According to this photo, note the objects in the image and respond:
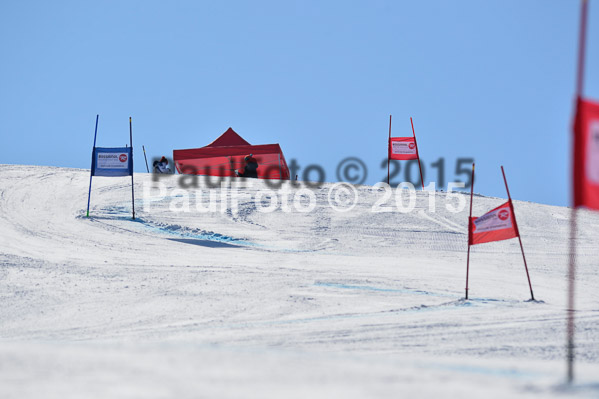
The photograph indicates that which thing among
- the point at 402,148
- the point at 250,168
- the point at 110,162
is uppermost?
the point at 402,148

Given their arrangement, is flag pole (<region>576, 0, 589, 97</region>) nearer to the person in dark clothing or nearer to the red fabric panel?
the person in dark clothing

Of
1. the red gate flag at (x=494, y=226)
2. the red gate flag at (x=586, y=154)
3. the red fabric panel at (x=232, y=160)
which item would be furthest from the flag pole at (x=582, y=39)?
the red fabric panel at (x=232, y=160)

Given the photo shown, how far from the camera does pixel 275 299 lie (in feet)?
34.3

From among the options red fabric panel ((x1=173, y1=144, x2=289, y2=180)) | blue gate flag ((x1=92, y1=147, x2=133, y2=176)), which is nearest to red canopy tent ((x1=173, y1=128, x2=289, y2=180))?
red fabric panel ((x1=173, y1=144, x2=289, y2=180))

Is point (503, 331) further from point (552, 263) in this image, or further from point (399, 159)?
point (399, 159)

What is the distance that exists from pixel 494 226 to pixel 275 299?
11.5 ft

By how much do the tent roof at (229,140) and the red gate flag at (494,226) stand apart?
21.1 m

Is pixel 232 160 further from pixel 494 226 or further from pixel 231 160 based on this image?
pixel 494 226

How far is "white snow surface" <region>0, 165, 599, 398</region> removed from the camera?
446 centimetres

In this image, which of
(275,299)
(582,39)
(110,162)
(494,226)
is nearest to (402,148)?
(110,162)

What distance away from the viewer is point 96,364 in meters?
4.64

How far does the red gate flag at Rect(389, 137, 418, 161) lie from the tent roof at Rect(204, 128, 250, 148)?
957 centimetres

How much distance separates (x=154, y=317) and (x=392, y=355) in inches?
146

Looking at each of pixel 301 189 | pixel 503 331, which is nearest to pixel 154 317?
pixel 503 331
